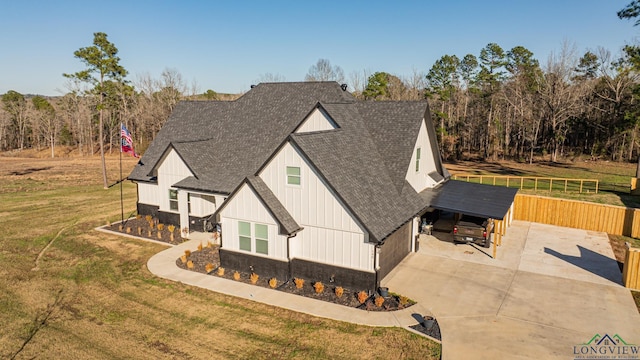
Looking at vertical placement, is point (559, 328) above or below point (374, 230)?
below

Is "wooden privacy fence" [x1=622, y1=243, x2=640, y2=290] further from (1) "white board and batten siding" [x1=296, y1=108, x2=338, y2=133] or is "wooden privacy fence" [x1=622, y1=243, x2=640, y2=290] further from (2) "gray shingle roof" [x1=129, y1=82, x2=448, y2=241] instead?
(1) "white board and batten siding" [x1=296, y1=108, x2=338, y2=133]

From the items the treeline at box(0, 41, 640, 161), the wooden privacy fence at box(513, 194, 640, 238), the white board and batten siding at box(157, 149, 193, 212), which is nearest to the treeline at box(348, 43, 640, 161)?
the treeline at box(0, 41, 640, 161)

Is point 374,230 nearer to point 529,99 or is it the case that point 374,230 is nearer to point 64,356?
point 64,356

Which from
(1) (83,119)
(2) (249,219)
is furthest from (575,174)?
(1) (83,119)

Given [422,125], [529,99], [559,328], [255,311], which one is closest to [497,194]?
[422,125]

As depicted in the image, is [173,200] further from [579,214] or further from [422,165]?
[579,214]

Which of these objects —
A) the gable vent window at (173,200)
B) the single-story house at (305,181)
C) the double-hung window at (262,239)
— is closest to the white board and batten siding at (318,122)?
the single-story house at (305,181)
